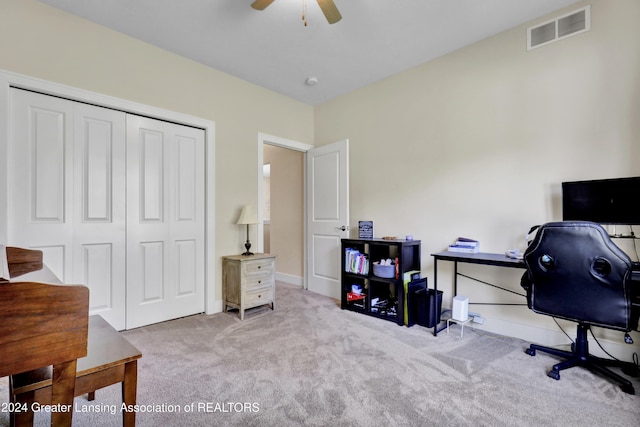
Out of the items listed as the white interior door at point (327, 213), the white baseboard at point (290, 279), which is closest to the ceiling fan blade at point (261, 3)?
the white interior door at point (327, 213)

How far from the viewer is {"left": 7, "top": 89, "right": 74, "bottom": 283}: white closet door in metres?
2.26

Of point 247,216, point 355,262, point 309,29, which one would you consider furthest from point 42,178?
point 355,262

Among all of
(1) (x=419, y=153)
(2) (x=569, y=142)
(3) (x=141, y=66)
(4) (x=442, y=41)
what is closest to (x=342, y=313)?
(1) (x=419, y=153)

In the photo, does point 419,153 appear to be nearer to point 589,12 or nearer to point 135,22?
point 589,12

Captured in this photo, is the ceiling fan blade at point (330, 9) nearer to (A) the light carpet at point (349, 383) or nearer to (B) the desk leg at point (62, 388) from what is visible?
(B) the desk leg at point (62, 388)

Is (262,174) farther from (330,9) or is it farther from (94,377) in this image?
(94,377)

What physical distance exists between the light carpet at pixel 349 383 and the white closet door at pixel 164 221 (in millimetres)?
369

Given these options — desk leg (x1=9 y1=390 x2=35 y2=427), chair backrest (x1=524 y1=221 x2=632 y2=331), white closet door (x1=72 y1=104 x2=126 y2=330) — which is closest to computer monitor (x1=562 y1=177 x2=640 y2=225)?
chair backrest (x1=524 y1=221 x2=632 y2=331)

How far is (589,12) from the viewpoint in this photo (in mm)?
2316

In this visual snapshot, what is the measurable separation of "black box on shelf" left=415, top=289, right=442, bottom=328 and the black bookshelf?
0.54ft

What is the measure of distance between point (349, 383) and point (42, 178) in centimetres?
280

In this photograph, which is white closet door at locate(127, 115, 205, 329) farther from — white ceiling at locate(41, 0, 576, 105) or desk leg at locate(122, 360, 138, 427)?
desk leg at locate(122, 360, 138, 427)

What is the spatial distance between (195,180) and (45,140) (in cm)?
123

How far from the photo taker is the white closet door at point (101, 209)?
254 centimetres
